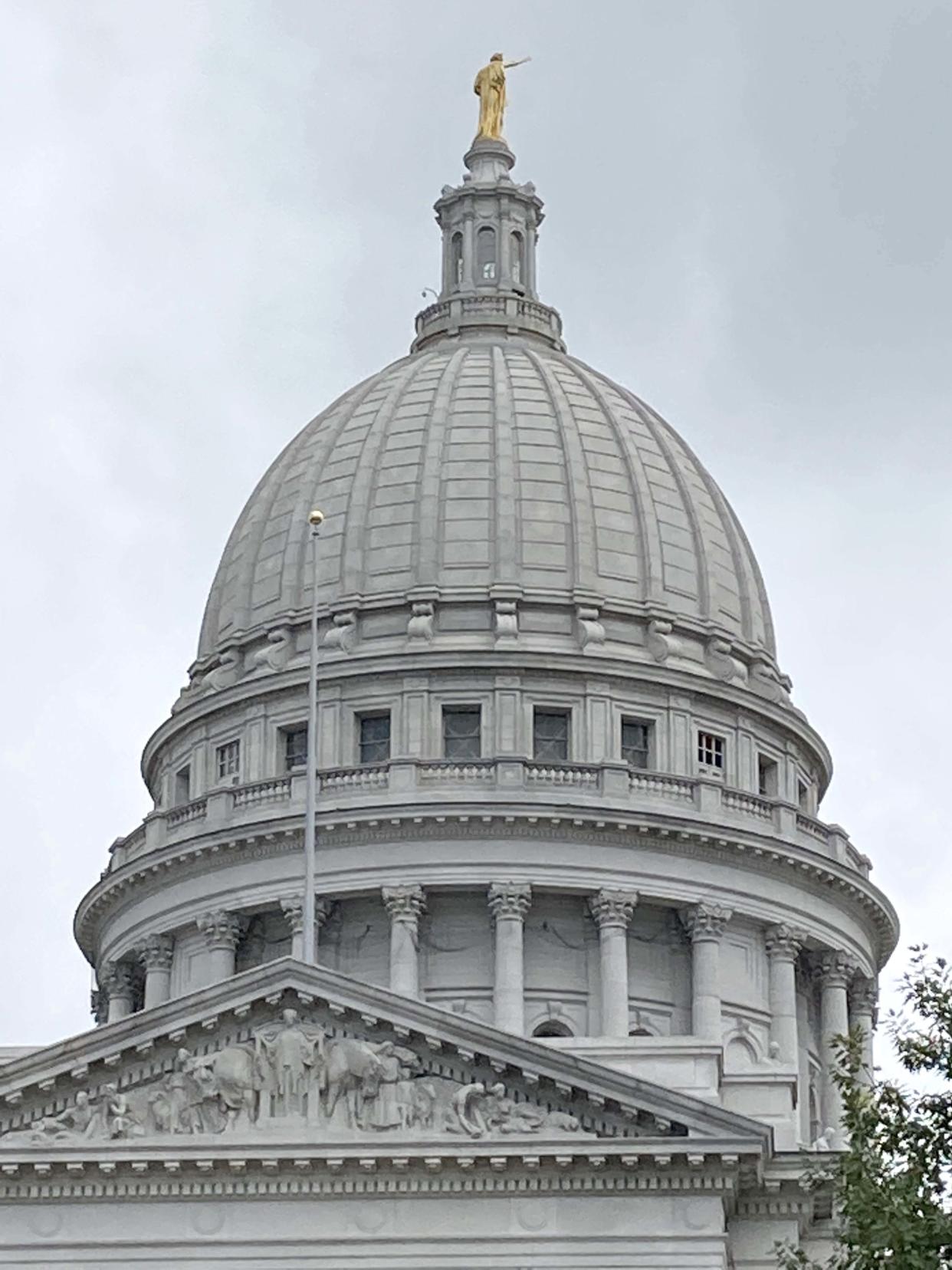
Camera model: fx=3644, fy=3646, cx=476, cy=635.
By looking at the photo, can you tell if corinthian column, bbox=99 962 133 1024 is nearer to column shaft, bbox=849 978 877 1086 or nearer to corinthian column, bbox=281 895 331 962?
corinthian column, bbox=281 895 331 962

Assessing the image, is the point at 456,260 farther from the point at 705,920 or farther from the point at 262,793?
the point at 705,920

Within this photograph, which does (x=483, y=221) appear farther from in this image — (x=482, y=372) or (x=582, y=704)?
(x=582, y=704)

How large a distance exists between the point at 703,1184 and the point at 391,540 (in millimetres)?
35288

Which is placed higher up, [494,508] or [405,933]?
[494,508]

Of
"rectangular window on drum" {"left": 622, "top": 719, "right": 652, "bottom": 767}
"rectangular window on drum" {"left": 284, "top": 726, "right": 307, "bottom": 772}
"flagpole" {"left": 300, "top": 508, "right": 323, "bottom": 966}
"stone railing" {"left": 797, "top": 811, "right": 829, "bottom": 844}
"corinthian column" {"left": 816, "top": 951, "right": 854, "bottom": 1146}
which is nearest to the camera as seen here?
"flagpole" {"left": 300, "top": 508, "right": 323, "bottom": 966}

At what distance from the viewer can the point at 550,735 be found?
93312mm

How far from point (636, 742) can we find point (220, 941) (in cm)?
1200

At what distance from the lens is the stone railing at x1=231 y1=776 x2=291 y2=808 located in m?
91.9

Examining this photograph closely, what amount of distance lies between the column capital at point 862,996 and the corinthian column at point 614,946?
28.2 feet

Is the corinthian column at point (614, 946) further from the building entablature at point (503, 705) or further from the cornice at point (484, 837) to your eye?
the building entablature at point (503, 705)

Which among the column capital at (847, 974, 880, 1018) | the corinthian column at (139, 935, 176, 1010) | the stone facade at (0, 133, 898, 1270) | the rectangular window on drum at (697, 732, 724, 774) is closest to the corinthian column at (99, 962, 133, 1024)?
the stone facade at (0, 133, 898, 1270)

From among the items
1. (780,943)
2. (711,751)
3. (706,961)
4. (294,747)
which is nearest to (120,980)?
(294,747)

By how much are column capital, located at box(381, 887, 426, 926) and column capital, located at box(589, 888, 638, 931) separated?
4235mm

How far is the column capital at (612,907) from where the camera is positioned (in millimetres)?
89125
